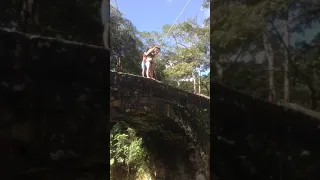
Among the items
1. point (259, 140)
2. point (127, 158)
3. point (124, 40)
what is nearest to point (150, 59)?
point (127, 158)

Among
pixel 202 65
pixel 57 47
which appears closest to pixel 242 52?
pixel 57 47

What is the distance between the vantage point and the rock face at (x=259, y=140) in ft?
7.89

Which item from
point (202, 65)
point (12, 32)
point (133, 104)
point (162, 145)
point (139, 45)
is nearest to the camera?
point (12, 32)

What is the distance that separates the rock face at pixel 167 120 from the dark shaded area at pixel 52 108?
4165 millimetres

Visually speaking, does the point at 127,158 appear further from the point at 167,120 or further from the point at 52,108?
the point at 52,108

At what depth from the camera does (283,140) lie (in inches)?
96.8

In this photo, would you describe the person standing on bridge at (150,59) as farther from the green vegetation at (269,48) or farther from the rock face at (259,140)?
the rock face at (259,140)

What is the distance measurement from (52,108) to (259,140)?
142 cm

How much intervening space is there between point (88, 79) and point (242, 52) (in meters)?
1.12

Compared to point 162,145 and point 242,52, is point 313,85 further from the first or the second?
point 162,145

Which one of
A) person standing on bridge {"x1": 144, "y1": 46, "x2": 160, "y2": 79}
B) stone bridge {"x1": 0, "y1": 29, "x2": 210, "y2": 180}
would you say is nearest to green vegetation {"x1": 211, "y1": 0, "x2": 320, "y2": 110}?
stone bridge {"x1": 0, "y1": 29, "x2": 210, "y2": 180}

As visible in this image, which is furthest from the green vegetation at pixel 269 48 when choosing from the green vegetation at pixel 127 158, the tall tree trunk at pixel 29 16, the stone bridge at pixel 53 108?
the green vegetation at pixel 127 158

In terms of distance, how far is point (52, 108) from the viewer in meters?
2.52

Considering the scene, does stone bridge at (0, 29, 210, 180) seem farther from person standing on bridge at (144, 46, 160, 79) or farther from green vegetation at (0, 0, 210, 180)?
person standing on bridge at (144, 46, 160, 79)
